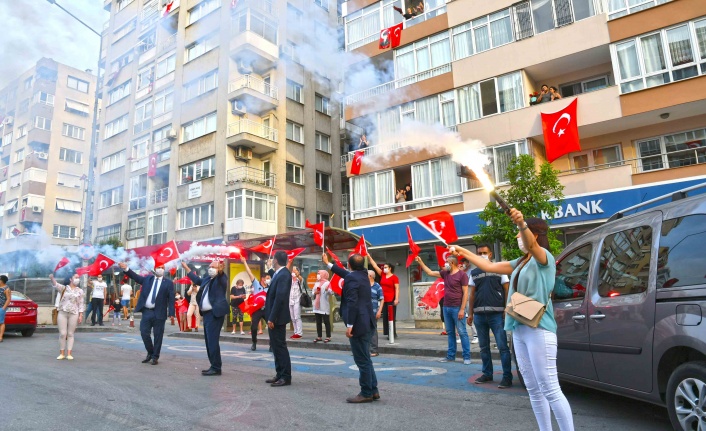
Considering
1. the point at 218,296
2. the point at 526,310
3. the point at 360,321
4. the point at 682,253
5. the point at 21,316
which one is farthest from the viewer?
the point at 21,316

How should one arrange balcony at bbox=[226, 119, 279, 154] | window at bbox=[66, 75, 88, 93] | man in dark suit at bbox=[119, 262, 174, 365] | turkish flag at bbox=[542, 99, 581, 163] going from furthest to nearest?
window at bbox=[66, 75, 88, 93]
balcony at bbox=[226, 119, 279, 154]
turkish flag at bbox=[542, 99, 581, 163]
man in dark suit at bbox=[119, 262, 174, 365]

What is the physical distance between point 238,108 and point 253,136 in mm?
2116

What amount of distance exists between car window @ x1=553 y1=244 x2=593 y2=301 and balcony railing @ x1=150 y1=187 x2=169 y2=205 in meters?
30.6

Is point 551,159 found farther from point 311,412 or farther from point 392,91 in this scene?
point 311,412

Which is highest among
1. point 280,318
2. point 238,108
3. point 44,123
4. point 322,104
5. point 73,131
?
point 44,123

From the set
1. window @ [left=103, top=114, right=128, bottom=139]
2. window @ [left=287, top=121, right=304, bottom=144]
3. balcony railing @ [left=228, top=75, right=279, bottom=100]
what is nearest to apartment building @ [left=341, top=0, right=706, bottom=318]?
balcony railing @ [left=228, top=75, right=279, bottom=100]

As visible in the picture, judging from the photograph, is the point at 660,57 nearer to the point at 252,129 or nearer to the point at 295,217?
the point at 252,129

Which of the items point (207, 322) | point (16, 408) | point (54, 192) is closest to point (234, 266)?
point (207, 322)

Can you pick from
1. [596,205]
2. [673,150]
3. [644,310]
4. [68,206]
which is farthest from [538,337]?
[68,206]

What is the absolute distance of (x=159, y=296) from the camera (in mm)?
9438

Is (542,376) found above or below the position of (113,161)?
below

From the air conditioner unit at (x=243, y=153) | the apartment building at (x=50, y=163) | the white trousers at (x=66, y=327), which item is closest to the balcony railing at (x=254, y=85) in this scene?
the air conditioner unit at (x=243, y=153)

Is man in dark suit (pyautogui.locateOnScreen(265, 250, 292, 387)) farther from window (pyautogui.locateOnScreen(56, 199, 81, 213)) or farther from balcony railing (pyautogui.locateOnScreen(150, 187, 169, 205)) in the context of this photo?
window (pyautogui.locateOnScreen(56, 199, 81, 213))

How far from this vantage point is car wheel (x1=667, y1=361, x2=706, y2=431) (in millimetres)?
3578
